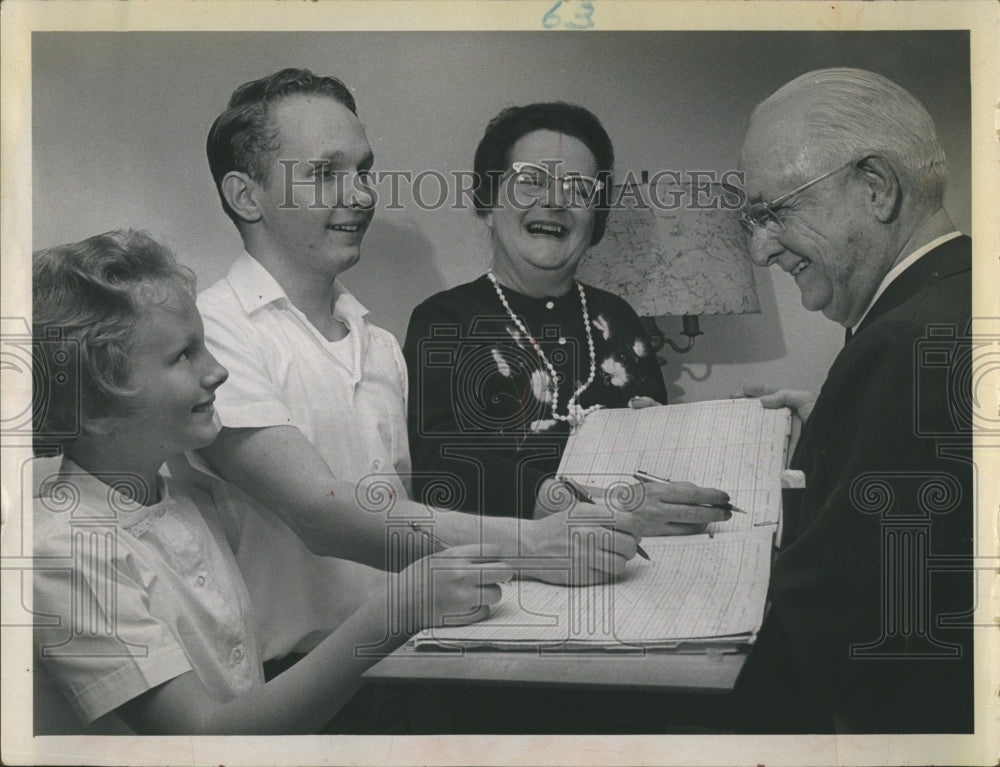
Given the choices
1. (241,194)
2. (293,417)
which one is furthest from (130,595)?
(241,194)

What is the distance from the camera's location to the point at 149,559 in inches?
72.6

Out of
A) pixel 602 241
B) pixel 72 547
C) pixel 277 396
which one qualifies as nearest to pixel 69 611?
pixel 72 547

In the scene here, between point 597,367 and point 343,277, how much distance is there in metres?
0.49

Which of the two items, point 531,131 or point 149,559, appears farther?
point 531,131

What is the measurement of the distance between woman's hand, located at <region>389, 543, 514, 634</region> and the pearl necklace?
0.27m

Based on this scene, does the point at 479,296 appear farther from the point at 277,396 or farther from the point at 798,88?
the point at 798,88

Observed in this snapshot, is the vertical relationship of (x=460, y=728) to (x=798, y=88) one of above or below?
below

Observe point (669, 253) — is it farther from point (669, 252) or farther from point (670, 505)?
point (670, 505)

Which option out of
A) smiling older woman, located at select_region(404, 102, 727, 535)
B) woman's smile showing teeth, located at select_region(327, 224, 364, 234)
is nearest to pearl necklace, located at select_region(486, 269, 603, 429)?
smiling older woman, located at select_region(404, 102, 727, 535)

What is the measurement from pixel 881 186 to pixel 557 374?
67 centimetres

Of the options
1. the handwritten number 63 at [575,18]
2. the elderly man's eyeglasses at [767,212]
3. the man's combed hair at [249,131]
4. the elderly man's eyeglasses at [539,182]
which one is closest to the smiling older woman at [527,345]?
the elderly man's eyeglasses at [539,182]

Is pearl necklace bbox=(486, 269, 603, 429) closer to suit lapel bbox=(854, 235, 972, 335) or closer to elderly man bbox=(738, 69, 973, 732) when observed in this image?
elderly man bbox=(738, 69, 973, 732)

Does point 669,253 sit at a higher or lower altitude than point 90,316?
higher

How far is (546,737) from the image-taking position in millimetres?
1910
